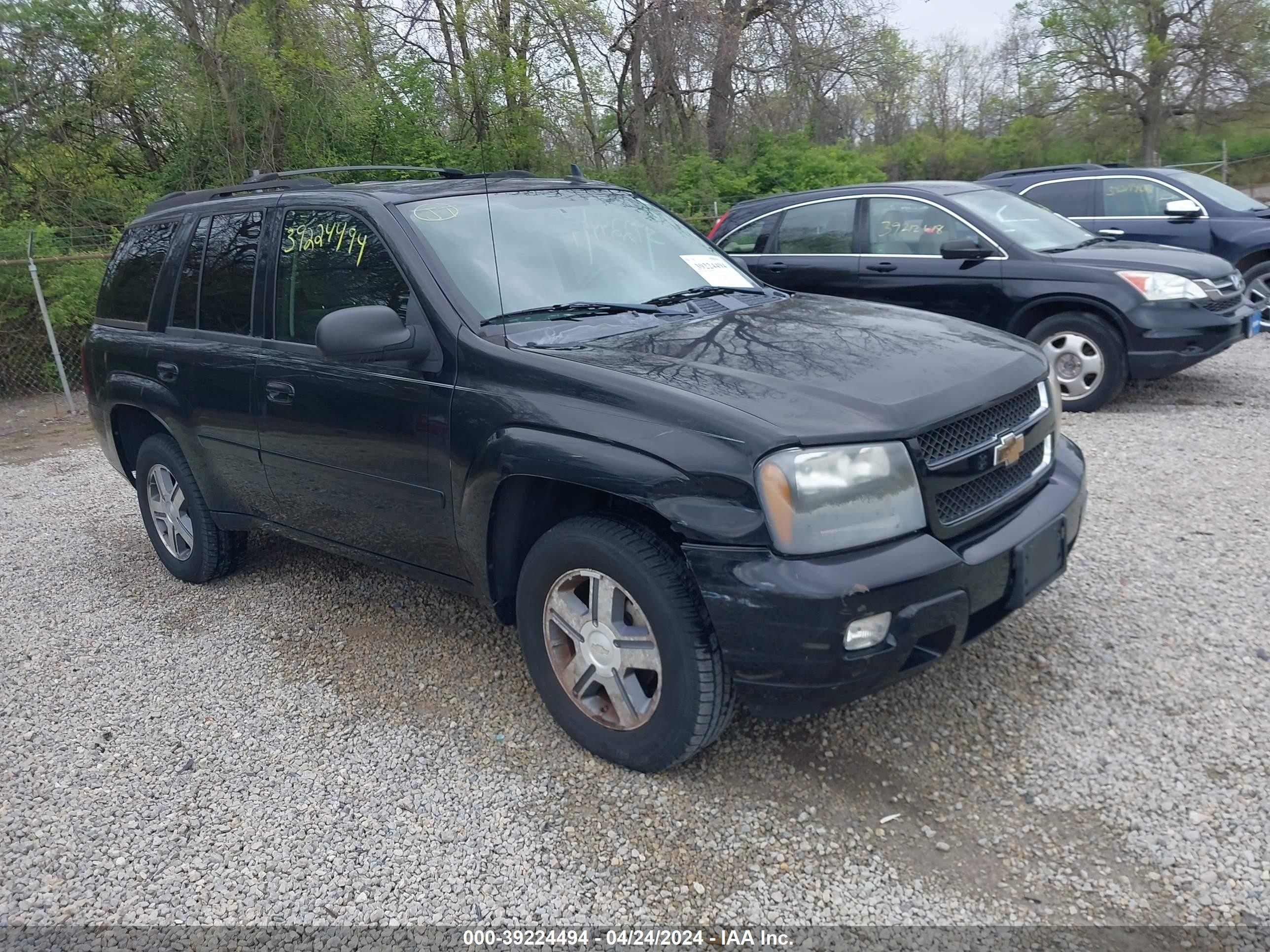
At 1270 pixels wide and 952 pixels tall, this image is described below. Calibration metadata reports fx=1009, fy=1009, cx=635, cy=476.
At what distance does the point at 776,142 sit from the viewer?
813 inches

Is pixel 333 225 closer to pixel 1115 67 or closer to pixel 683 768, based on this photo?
pixel 683 768

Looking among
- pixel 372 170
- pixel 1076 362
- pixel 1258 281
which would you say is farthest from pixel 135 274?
pixel 1258 281

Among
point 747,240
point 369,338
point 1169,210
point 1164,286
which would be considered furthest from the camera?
point 1169,210

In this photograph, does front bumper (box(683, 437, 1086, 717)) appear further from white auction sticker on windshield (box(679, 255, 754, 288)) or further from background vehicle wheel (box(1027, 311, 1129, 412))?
background vehicle wheel (box(1027, 311, 1129, 412))

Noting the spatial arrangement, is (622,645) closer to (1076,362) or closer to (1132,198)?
(1076,362)

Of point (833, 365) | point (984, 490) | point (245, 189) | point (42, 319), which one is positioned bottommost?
point (984, 490)

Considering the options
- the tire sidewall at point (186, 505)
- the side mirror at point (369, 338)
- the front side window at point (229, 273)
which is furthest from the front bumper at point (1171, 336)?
the tire sidewall at point (186, 505)

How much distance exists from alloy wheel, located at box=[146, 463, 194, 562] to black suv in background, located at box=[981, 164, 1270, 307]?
8.77 metres

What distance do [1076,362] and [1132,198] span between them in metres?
3.93

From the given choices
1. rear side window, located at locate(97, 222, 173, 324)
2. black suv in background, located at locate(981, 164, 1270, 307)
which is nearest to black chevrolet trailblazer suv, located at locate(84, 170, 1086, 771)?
rear side window, located at locate(97, 222, 173, 324)

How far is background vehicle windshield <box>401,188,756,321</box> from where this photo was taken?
368 centimetres

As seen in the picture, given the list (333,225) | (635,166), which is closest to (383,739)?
(333,225)

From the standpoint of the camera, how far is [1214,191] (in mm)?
10562

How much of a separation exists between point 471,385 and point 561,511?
0.52 meters
